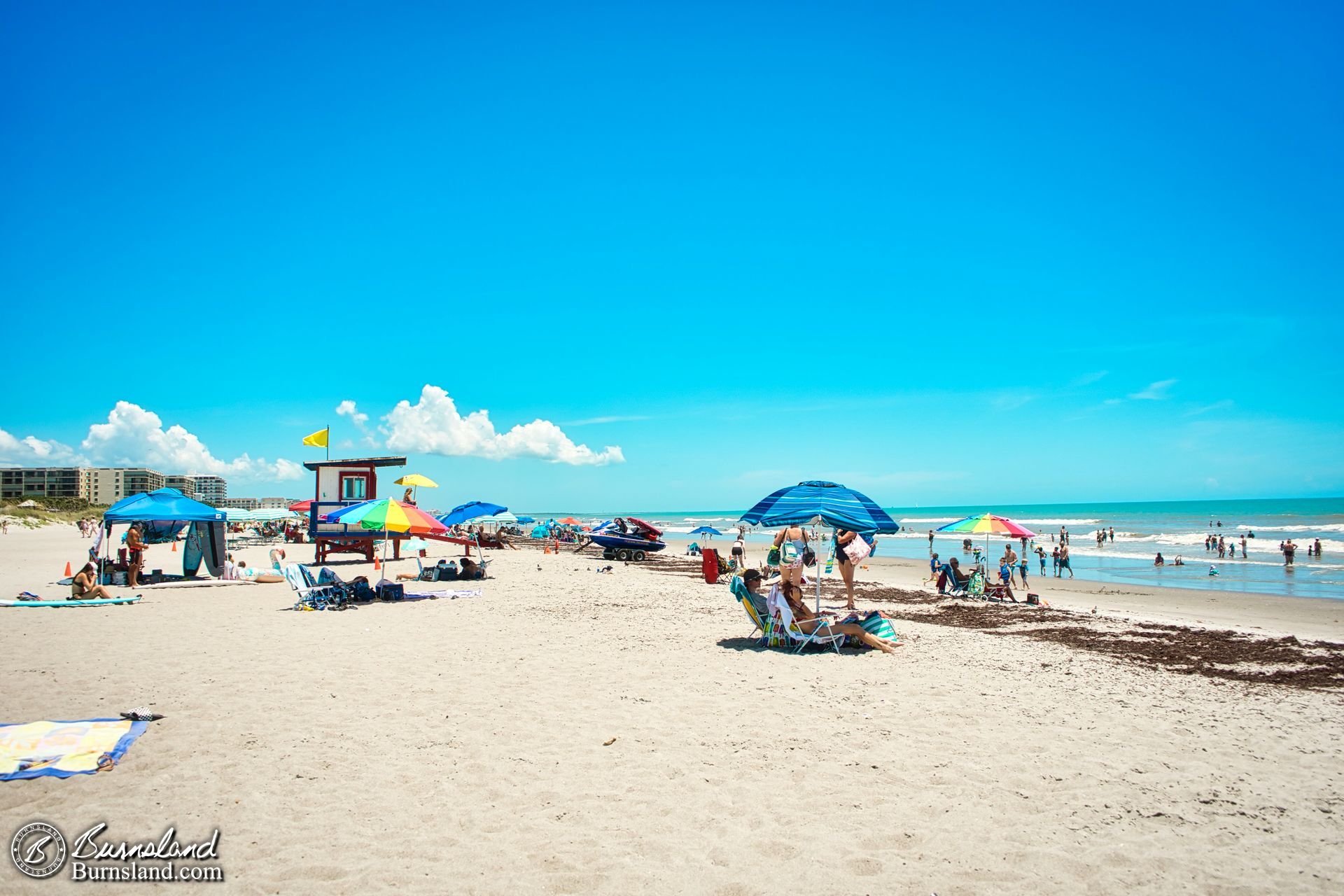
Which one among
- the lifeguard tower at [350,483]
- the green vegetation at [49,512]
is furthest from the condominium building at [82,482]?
the lifeguard tower at [350,483]

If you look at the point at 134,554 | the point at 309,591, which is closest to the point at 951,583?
the point at 309,591

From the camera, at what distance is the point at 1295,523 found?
63875 mm

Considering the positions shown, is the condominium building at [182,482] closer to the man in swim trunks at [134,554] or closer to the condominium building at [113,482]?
the condominium building at [113,482]

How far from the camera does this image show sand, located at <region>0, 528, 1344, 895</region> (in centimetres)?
375

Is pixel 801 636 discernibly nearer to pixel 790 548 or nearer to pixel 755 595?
pixel 755 595

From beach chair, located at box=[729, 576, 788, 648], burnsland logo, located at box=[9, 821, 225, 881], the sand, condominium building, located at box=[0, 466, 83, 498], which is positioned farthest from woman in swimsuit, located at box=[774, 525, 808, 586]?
condominium building, located at box=[0, 466, 83, 498]

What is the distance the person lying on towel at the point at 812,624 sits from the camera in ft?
30.0

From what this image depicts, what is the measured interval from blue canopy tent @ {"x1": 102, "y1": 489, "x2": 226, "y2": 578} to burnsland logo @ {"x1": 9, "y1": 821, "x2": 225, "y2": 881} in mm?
13007

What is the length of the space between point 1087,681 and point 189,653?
1007 cm

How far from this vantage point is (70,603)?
43.0ft

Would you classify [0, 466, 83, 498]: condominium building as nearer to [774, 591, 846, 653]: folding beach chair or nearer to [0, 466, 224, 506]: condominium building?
[0, 466, 224, 506]: condominium building

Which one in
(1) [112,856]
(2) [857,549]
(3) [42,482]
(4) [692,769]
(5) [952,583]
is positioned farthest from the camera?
(3) [42,482]

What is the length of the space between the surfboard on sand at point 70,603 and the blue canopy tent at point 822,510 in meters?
11.6

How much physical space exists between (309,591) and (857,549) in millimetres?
9618
